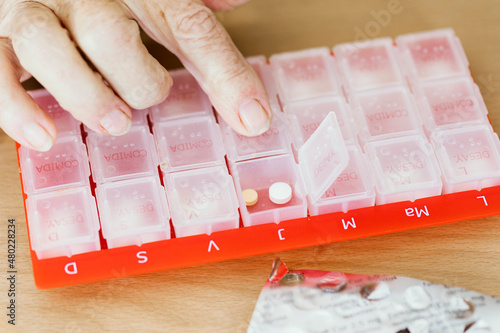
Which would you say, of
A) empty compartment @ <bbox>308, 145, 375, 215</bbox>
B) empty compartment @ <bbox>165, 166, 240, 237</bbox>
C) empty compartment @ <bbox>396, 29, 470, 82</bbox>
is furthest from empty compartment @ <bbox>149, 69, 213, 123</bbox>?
empty compartment @ <bbox>396, 29, 470, 82</bbox>

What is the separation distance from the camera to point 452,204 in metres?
0.86

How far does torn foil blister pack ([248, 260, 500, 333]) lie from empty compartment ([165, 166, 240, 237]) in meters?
0.11

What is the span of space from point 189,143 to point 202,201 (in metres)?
0.10

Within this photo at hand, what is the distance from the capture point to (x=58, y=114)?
905 mm

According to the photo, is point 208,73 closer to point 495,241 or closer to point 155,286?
point 155,286

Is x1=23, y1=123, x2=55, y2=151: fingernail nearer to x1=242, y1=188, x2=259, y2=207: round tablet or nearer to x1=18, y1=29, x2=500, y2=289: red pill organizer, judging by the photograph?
x1=18, y1=29, x2=500, y2=289: red pill organizer

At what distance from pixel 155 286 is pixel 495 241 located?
0.49m

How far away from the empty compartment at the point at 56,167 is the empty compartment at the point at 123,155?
0.02 m

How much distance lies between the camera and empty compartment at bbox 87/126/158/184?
0.86 m

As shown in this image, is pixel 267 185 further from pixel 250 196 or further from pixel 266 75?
pixel 266 75

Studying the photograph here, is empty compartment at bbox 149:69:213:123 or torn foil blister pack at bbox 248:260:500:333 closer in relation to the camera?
torn foil blister pack at bbox 248:260:500:333

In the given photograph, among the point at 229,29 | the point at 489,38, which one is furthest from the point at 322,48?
the point at 489,38

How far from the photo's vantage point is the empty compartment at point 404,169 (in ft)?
2.81

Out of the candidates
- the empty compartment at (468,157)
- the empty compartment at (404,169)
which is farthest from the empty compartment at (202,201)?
the empty compartment at (468,157)
